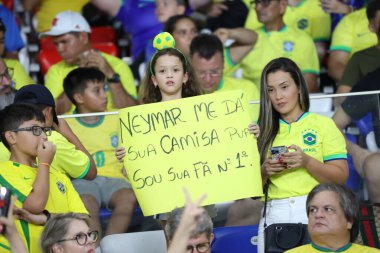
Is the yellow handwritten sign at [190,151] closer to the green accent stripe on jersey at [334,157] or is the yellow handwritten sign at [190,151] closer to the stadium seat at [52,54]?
the green accent stripe on jersey at [334,157]

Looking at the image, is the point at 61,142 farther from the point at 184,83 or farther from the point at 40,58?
the point at 40,58

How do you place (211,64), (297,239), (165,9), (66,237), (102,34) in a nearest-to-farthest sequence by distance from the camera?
(66,237), (297,239), (211,64), (165,9), (102,34)

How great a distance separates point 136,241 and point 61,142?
729mm

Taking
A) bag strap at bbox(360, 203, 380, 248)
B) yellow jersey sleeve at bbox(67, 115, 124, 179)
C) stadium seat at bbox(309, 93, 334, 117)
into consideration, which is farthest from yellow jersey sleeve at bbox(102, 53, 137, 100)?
bag strap at bbox(360, 203, 380, 248)

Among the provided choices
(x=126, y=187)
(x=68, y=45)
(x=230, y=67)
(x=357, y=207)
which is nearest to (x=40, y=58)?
(x=68, y=45)

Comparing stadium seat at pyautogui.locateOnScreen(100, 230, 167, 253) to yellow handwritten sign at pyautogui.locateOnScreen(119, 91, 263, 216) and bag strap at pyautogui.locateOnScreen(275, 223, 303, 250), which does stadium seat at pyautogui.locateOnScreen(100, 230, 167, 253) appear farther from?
bag strap at pyautogui.locateOnScreen(275, 223, 303, 250)

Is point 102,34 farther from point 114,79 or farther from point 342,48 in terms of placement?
point 342,48

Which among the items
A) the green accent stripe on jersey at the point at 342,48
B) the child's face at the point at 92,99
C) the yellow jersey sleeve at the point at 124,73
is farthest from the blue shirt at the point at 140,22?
the child's face at the point at 92,99

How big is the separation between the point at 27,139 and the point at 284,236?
149 centimetres

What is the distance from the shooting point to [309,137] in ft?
19.4

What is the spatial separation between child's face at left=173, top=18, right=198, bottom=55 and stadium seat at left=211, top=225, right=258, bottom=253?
7.77ft

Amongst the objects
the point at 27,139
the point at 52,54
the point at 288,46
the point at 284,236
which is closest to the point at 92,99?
the point at 52,54

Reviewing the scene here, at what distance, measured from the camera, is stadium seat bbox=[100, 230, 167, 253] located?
19.2 ft

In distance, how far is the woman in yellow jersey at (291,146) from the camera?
19.0 feet
